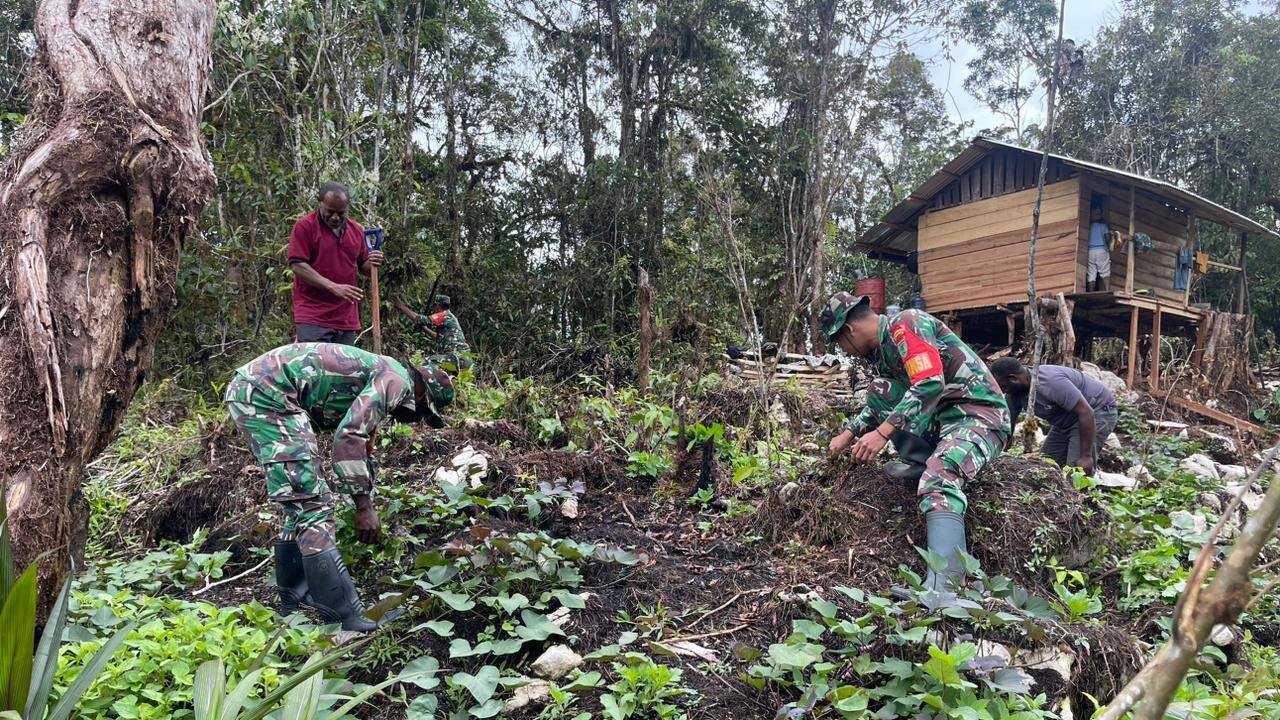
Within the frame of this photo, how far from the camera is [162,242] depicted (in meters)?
2.68

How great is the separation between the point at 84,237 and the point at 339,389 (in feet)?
3.73

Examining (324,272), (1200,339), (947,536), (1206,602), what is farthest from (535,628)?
(1200,339)

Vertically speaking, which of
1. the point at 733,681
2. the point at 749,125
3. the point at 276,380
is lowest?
the point at 733,681

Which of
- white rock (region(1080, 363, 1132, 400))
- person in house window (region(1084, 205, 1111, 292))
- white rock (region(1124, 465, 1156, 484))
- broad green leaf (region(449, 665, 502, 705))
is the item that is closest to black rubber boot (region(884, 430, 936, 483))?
broad green leaf (region(449, 665, 502, 705))

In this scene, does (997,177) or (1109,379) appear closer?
(1109,379)

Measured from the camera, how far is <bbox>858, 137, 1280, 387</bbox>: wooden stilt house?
1112cm

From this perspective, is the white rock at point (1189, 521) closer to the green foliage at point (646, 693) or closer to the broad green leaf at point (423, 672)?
the green foliage at point (646, 693)

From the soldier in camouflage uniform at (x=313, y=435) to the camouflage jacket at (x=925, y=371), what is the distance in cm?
218


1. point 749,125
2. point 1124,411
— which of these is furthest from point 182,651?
point 749,125

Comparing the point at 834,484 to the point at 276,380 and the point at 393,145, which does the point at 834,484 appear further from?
the point at 393,145

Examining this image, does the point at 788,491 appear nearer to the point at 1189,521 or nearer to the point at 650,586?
the point at 650,586

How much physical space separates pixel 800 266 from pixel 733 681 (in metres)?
12.1

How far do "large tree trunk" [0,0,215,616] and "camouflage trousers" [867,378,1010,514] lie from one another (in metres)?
3.22

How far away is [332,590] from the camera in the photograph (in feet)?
9.50
